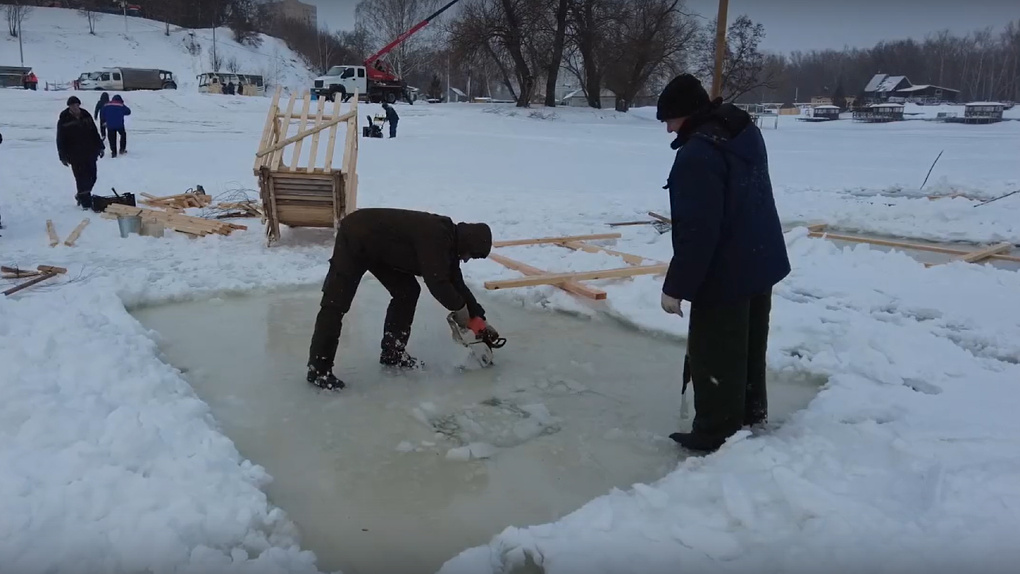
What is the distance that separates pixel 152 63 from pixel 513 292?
52.3 metres

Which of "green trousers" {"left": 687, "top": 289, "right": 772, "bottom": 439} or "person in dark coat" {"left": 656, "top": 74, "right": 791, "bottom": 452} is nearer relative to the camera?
"person in dark coat" {"left": 656, "top": 74, "right": 791, "bottom": 452}

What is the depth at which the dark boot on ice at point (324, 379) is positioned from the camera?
13.6 feet

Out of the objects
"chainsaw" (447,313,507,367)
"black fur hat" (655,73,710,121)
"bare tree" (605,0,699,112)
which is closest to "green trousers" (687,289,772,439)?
"black fur hat" (655,73,710,121)

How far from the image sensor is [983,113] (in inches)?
1785

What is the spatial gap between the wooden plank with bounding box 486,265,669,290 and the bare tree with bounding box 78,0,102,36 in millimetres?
57045

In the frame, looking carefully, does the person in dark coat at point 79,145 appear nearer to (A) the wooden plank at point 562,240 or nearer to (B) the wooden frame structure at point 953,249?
(A) the wooden plank at point 562,240

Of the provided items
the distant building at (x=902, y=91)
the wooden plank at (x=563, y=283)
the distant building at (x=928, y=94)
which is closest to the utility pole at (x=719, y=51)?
the wooden plank at (x=563, y=283)

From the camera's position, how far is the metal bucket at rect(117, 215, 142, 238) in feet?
26.5

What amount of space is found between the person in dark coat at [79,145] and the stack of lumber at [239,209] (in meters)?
1.76

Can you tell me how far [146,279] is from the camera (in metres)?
6.19

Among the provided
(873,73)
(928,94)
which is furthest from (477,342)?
(928,94)

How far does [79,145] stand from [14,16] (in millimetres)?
48624

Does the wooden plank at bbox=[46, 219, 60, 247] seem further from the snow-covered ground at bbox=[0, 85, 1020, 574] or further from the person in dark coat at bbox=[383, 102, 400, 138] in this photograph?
the person in dark coat at bbox=[383, 102, 400, 138]

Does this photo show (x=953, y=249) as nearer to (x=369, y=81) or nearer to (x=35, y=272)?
(x=35, y=272)
